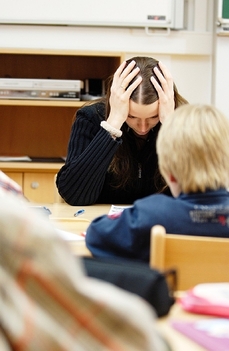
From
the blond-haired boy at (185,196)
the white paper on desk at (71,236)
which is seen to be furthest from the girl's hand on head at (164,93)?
the blond-haired boy at (185,196)

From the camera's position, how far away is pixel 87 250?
1.50m

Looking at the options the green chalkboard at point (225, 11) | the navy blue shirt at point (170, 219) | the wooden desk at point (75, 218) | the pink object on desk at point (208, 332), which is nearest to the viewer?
the pink object on desk at point (208, 332)

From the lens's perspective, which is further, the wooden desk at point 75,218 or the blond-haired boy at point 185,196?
the wooden desk at point 75,218

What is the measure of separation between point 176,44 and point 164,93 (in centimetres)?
150

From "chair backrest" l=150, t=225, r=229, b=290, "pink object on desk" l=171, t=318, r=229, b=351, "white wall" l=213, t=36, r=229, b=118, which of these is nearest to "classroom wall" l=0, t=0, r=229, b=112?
"white wall" l=213, t=36, r=229, b=118

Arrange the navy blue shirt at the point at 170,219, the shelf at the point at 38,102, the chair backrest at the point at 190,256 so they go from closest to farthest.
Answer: the chair backrest at the point at 190,256
the navy blue shirt at the point at 170,219
the shelf at the point at 38,102

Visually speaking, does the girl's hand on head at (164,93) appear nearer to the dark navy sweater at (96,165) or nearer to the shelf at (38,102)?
the dark navy sweater at (96,165)

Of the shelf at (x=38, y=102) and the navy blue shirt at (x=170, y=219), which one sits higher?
the navy blue shirt at (x=170, y=219)

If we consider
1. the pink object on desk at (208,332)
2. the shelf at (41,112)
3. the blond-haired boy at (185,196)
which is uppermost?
the blond-haired boy at (185,196)

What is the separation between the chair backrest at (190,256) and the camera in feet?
3.77

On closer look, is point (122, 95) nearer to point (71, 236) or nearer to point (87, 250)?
point (71, 236)

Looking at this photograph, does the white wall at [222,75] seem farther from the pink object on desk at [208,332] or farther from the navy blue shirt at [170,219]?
the pink object on desk at [208,332]

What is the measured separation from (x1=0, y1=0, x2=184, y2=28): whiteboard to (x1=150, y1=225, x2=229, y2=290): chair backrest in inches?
99.9

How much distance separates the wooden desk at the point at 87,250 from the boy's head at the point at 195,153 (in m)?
0.28
